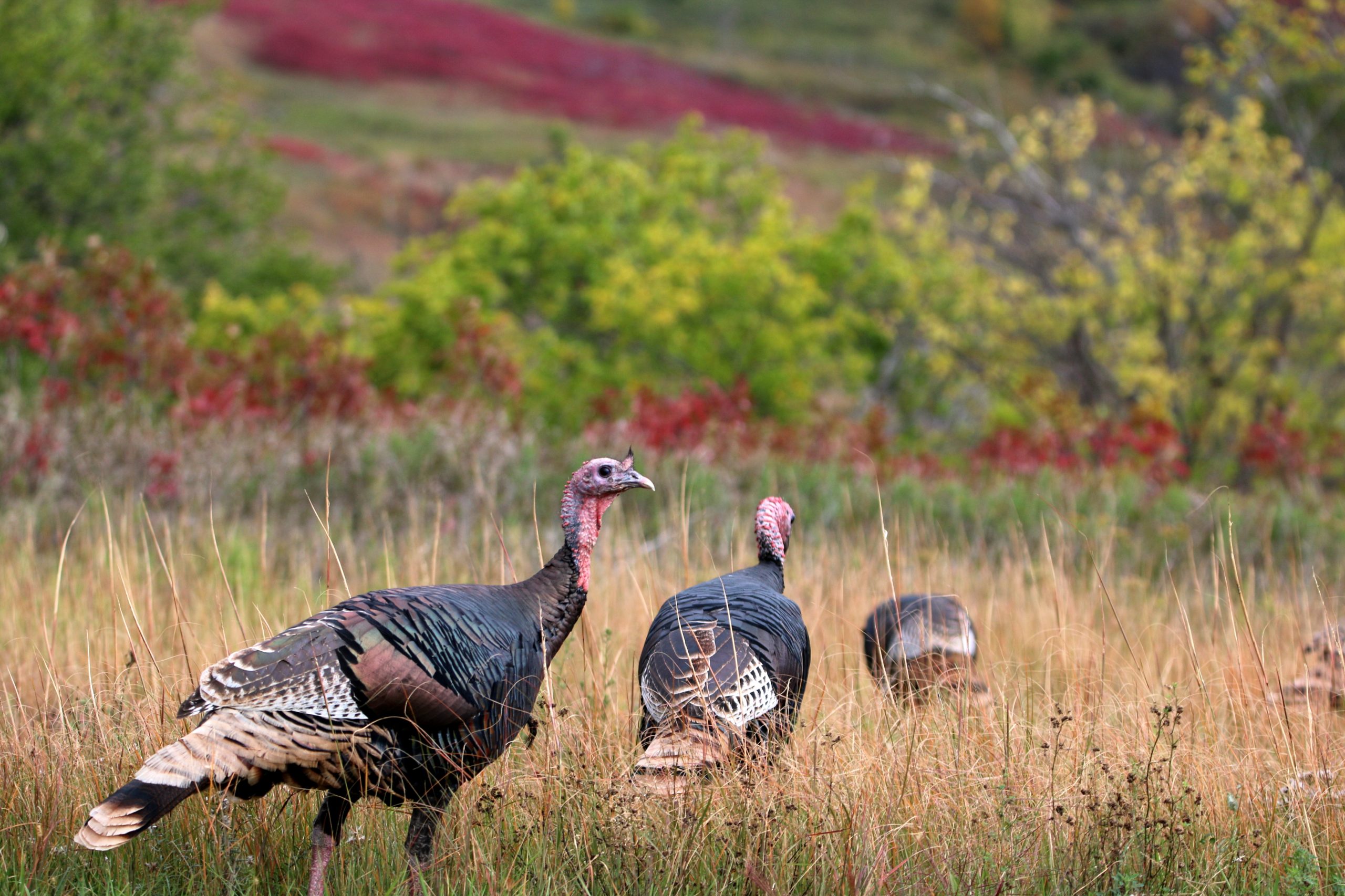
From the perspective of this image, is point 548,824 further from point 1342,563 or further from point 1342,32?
point 1342,32

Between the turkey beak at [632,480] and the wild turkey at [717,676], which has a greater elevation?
the turkey beak at [632,480]

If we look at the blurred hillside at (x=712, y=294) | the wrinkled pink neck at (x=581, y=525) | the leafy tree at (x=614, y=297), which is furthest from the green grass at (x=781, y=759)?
the leafy tree at (x=614, y=297)

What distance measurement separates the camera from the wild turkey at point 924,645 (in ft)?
14.2

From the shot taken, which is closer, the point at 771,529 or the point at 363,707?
the point at 363,707

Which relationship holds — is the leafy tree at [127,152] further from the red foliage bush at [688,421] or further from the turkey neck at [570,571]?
the turkey neck at [570,571]

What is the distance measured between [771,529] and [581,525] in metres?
1.03

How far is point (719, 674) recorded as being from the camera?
3455 mm

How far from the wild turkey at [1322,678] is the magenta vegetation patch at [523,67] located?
108 ft

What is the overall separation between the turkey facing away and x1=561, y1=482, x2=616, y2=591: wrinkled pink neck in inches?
6.9

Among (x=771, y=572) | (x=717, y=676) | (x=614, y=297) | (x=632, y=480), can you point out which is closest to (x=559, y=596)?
(x=632, y=480)

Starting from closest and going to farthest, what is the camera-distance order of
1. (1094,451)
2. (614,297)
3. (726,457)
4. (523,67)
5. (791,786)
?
(791,786) → (726,457) → (1094,451) → (614,297) → (523,67)

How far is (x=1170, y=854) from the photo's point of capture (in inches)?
123

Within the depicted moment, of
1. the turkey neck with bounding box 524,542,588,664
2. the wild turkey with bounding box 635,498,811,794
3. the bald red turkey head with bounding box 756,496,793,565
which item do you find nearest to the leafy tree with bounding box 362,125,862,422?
the bald red turkey head with bounding box 756,496,793,565

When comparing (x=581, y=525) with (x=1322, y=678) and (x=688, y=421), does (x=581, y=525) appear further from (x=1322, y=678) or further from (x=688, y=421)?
(x=688, y=421)
